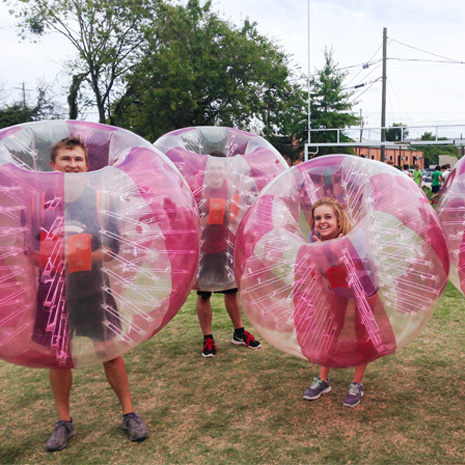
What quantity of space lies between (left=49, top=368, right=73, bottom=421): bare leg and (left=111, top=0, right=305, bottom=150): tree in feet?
58.8

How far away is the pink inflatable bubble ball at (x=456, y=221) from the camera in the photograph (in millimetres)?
2715

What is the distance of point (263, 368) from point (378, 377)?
838mm

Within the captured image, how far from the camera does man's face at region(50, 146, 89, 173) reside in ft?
8.03

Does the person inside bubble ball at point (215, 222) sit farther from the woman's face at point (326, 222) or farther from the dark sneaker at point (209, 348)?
the woman's face at point (326, 222)

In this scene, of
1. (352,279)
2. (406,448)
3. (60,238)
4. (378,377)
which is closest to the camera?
(60,238)

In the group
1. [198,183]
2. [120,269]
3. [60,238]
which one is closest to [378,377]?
[198,183]

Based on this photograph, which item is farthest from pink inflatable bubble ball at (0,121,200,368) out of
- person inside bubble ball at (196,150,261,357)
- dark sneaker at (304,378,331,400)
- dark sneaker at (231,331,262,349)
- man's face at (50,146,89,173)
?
dark sneaker at (231,331,262,349)

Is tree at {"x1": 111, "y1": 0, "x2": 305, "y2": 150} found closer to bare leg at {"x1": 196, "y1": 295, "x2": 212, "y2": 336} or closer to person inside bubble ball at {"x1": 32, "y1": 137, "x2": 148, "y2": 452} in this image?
bare leg at {"x1": 196, "y1": 295, "x2": 212, "y2": 336}

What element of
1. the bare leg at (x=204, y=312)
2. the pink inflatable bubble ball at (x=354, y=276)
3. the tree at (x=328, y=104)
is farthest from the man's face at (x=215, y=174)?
the tree at (x=328, y=104)

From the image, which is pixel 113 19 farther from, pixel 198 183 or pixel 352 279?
pixel 352 279

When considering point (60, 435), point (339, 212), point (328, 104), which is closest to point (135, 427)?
point (60, 435)

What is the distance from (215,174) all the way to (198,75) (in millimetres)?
17659

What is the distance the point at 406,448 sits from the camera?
246cm

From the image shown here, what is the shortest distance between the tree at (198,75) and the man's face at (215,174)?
16966mm
